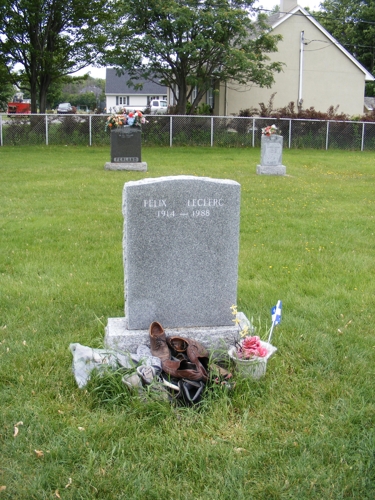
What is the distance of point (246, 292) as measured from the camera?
6.16 m

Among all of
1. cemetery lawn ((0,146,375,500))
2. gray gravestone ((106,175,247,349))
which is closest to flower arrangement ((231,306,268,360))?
cemetery lawn ((0,146,375,500))

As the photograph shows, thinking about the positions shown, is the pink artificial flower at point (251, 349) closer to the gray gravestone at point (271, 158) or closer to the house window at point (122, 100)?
the gray gravestone at point (271, 158)

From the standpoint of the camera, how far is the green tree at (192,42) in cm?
2677

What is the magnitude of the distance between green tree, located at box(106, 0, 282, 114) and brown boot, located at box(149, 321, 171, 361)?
23709 mm

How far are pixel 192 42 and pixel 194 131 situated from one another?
4.07 meters

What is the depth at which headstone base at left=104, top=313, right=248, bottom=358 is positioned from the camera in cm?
446

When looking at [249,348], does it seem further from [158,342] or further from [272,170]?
[272,170]

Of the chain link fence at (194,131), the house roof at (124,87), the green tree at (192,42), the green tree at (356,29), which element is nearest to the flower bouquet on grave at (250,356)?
the chain link fence at (194,131)

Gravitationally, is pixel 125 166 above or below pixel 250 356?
above

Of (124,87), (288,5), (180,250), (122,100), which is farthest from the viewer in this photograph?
(122,100)

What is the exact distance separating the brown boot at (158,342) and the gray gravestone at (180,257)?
12 centimetres

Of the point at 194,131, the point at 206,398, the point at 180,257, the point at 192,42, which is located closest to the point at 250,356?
the point at 206,398

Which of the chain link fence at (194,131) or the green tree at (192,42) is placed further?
the green tree at (192,42)

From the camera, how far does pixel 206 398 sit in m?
3.98
